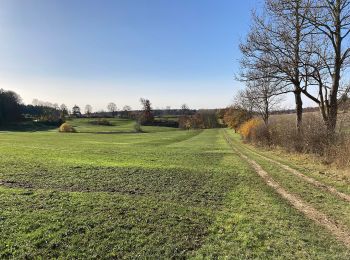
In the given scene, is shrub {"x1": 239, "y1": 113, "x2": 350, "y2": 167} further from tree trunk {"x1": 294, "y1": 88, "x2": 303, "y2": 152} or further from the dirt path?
the dirt path

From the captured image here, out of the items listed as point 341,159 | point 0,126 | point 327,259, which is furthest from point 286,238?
point 0,126

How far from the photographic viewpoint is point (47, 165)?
15.5 meters

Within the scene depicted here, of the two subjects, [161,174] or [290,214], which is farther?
[161,174]

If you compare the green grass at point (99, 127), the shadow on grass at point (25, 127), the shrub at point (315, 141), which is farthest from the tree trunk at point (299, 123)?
the shadow on grass at point (25, 127)

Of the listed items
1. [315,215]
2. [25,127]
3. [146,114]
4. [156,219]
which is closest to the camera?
[156,219]

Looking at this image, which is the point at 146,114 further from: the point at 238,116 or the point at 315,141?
the point at 315,141

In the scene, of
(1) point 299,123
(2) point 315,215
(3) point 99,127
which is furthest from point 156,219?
(3) point 99,127

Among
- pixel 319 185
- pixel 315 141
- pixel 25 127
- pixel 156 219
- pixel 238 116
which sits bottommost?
pixel 319 185

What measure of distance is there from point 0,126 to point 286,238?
108890 mm

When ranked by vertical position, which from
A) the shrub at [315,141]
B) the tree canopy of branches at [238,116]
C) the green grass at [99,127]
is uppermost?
the tree canopy of branches at [238,116]

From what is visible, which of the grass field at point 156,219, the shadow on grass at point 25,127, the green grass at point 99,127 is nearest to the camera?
the grass field at point 156,219

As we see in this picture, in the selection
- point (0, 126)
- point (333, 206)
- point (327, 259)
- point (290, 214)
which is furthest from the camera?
point (0, 126)

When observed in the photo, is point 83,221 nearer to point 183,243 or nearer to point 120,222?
point 120,222

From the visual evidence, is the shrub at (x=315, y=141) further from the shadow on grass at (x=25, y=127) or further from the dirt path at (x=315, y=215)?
the shadow on grass at (x=25, y=127)
